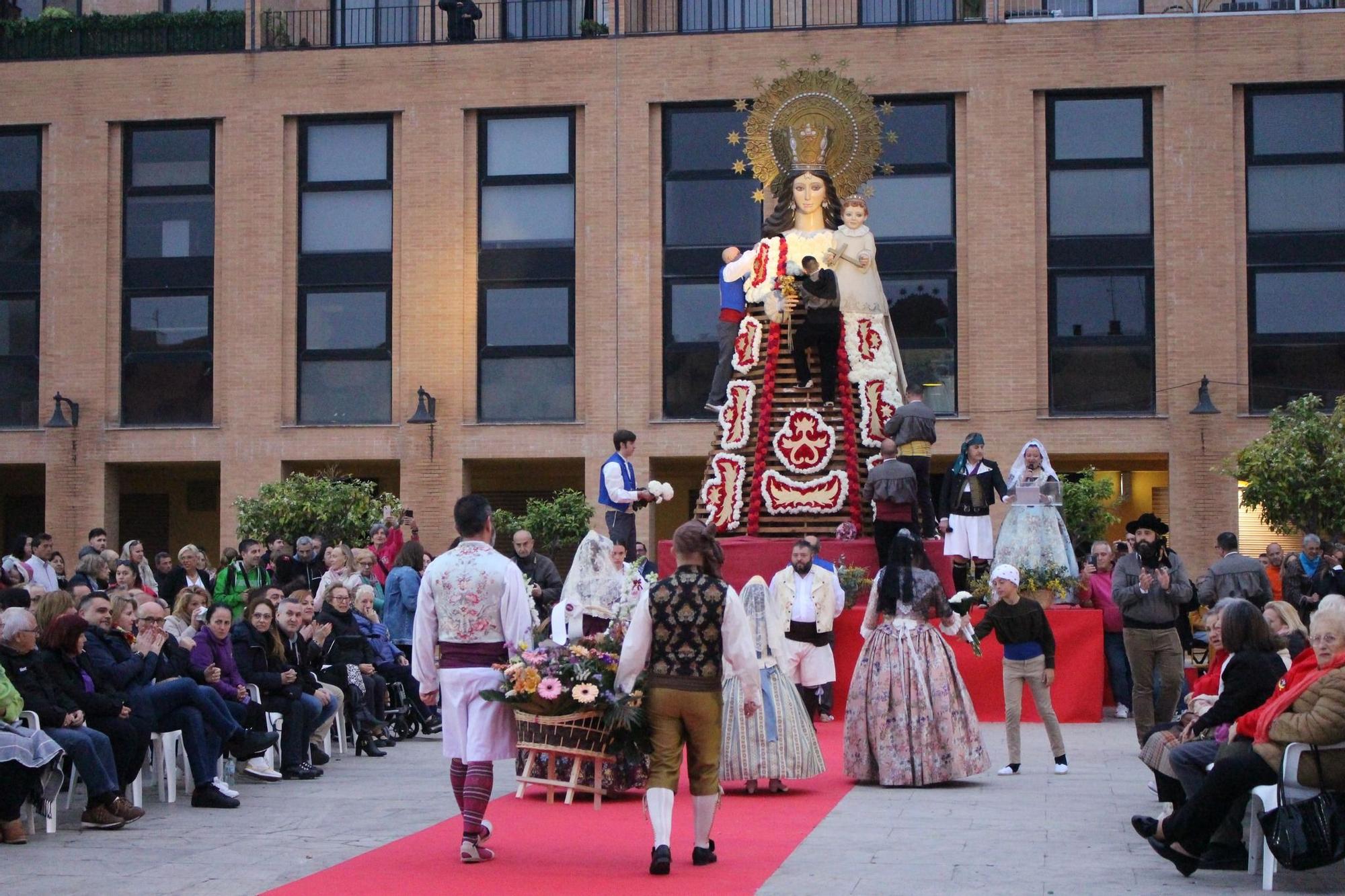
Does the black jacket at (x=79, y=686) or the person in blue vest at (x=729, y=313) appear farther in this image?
the person in blue vest at (x=729, y=313)

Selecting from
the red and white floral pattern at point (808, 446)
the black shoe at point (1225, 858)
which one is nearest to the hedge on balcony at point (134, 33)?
the red and white floral pattern at point (808, 446)

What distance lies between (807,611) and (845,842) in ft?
21.3

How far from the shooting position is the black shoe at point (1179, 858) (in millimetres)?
9102

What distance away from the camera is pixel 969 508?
62.4 ft

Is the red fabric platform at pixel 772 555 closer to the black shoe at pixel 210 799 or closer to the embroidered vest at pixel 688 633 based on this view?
the black shoe at pixel 210 799

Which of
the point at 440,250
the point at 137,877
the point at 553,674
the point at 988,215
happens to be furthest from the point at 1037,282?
the point at 137,877

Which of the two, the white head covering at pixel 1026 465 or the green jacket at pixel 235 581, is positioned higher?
the white head covering at pixel 1026 465

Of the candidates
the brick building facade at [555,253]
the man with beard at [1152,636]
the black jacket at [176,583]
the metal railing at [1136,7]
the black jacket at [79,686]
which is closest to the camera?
the black jacket at [79,686]

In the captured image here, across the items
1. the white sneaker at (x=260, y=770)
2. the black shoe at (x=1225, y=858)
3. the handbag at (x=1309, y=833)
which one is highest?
the handbag at (x=1309, y=833)

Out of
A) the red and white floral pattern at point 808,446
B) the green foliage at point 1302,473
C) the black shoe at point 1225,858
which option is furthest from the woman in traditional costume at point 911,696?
the green foliage at point 1302,473

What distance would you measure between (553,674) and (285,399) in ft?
73.1

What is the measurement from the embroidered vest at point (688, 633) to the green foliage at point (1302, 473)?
17893 millimetres

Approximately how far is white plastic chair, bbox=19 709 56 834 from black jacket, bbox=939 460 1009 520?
10626 millimetres

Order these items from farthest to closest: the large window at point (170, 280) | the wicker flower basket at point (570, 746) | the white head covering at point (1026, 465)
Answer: the large window at point (170, 280) → the white head covering at point (1026, 465) → the wicker flower basket at point (570, 746)
